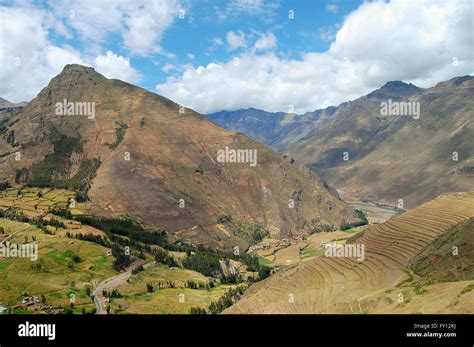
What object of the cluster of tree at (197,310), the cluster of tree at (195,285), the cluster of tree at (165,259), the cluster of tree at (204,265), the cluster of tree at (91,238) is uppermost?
the cluster of tree at (91,238)

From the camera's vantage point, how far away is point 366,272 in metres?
90.4

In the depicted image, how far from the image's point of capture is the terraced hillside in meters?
77.8

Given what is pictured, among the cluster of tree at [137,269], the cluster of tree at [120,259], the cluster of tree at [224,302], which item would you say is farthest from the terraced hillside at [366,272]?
the cluster of tree at [120,259]

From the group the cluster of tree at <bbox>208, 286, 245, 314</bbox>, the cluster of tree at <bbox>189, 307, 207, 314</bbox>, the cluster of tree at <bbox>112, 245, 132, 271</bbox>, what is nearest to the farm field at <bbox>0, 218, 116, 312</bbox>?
the cluster of tree at <bbox>112, 245, 132, 271</bbox>

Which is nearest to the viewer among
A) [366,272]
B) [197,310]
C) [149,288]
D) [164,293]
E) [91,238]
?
[366,272]

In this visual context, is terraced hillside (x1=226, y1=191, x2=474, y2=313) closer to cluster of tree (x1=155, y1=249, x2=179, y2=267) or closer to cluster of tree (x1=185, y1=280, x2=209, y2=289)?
cluster of tree (x1=185, y1=280, x2=209, y2=289)

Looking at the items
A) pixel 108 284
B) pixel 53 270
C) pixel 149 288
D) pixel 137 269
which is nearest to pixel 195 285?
pixel 149 288

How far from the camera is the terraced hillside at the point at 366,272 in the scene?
255ft

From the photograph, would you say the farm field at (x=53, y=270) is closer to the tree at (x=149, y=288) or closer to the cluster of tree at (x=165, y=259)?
the tree at (x=149, y=288)

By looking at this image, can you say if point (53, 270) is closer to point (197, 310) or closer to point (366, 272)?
point (197, 310)

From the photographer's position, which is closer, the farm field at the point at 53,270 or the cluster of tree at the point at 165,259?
the farm field at the point at 53,270
